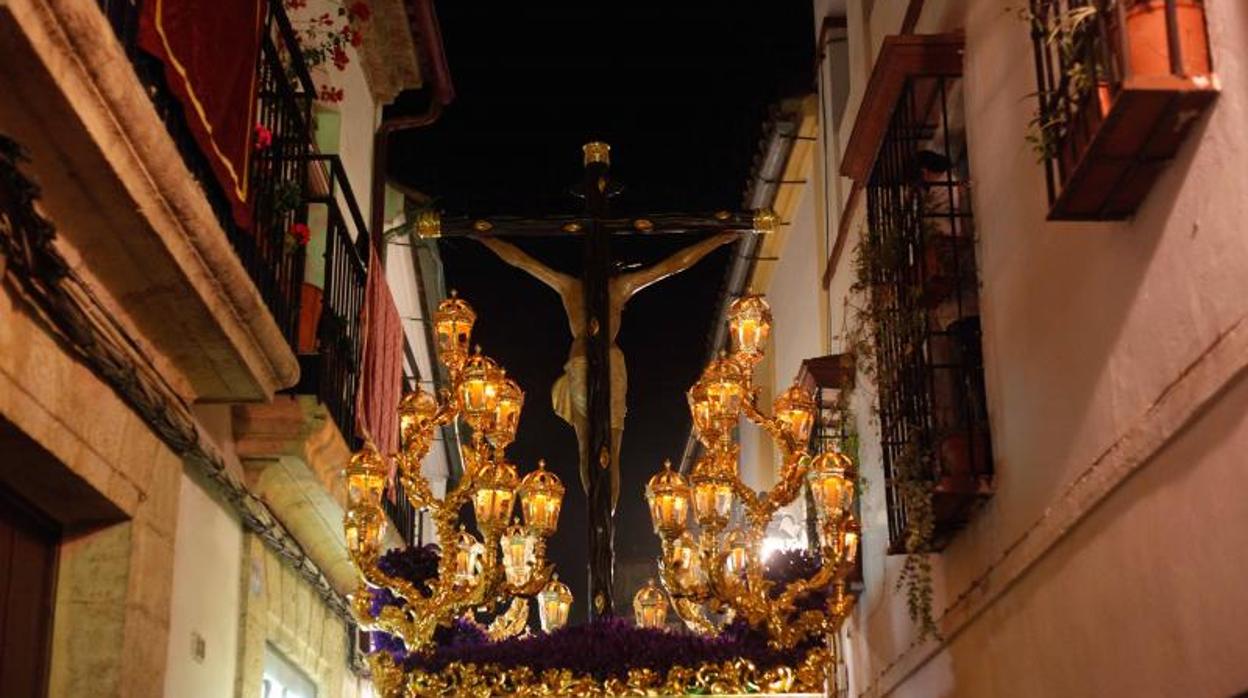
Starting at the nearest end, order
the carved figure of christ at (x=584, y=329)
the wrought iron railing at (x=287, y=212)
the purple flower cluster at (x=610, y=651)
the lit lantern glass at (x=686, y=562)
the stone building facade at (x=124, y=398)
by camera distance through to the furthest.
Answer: the stone building facade at (x=124, y=398)
the wrought iron railing at (x=287, y=212)
the lit lantern glass at (x=686, y=562)
the purple flower cluster at (x=610, y=651)
the carved figure of christ at (x=584, y=329)

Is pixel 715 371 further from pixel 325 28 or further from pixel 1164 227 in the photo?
pixel 325 28

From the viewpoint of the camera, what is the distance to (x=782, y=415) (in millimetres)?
9070

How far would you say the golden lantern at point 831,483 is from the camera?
8.57 m

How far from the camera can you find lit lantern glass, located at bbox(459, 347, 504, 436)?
9.00 m

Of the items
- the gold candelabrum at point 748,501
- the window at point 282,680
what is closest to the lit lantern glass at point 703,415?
the gold candelabrum at point 748,501

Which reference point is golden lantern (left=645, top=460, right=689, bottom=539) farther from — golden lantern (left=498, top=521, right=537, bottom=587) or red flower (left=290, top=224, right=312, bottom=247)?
red flower (left=290, top=224, right=312, bottom=247)

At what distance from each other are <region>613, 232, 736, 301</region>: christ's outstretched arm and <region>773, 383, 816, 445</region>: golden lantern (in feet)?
8.36

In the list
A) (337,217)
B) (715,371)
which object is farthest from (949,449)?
(337,217)

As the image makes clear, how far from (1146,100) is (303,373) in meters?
5.45

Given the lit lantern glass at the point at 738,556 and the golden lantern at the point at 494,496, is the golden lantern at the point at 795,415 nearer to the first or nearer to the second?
the lit lantern glass at the point at 738,556

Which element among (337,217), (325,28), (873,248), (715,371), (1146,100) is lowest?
(1146,100)

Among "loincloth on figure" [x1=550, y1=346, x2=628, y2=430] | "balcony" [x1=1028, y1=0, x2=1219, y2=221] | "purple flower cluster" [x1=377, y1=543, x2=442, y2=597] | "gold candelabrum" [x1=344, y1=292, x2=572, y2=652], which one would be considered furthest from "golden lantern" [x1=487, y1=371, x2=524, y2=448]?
"balcony" [x1=1028, y1=0, x2=1219, y2=221]

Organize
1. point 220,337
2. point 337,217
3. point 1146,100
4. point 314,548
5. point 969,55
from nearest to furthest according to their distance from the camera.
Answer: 1. point 1146,100
2. point 220,337
3. point 969,55
4. point 337,217
5. point 314,548

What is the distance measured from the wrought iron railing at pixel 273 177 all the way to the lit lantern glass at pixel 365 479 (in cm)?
80
